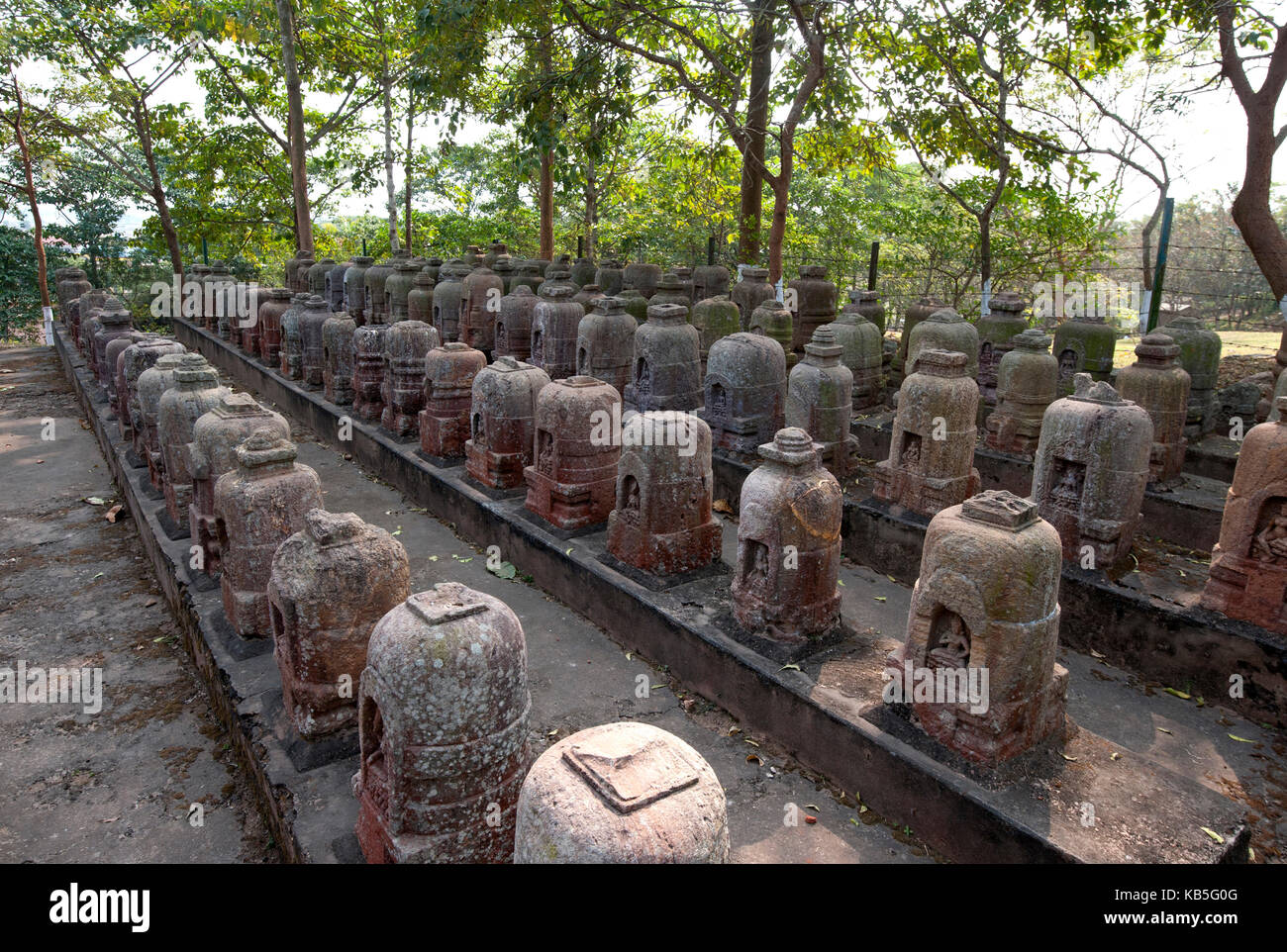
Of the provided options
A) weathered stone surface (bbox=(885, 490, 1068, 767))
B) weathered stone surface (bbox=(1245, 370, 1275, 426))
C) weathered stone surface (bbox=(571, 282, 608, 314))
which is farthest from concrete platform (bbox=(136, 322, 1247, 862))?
weathered stone surface (bbox=(1245, 370, 1275, 426))

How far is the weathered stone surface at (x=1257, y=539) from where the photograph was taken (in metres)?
5.57

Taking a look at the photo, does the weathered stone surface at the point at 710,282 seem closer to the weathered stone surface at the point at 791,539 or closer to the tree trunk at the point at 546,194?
the tree trunk at the point at 546,194

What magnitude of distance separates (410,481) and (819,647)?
209 inches

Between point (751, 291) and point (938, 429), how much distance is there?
5989mm

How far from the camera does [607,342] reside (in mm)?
10141

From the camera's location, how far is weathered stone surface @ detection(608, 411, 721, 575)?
6309 mm

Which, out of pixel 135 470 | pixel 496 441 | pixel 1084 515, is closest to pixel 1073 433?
pixel 1084 515

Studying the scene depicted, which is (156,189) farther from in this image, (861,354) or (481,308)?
(861,354)

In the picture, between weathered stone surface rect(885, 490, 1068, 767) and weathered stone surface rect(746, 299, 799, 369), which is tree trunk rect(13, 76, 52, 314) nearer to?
weathered stone surface rect(746, 299, 799, 369)

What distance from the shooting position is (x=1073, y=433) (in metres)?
6.39

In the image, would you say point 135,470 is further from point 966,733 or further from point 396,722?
point 966,733

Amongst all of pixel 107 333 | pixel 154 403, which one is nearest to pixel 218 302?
pixel 107 333

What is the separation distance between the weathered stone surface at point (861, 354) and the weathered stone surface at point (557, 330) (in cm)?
324

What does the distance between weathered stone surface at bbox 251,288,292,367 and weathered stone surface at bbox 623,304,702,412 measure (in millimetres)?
7067
